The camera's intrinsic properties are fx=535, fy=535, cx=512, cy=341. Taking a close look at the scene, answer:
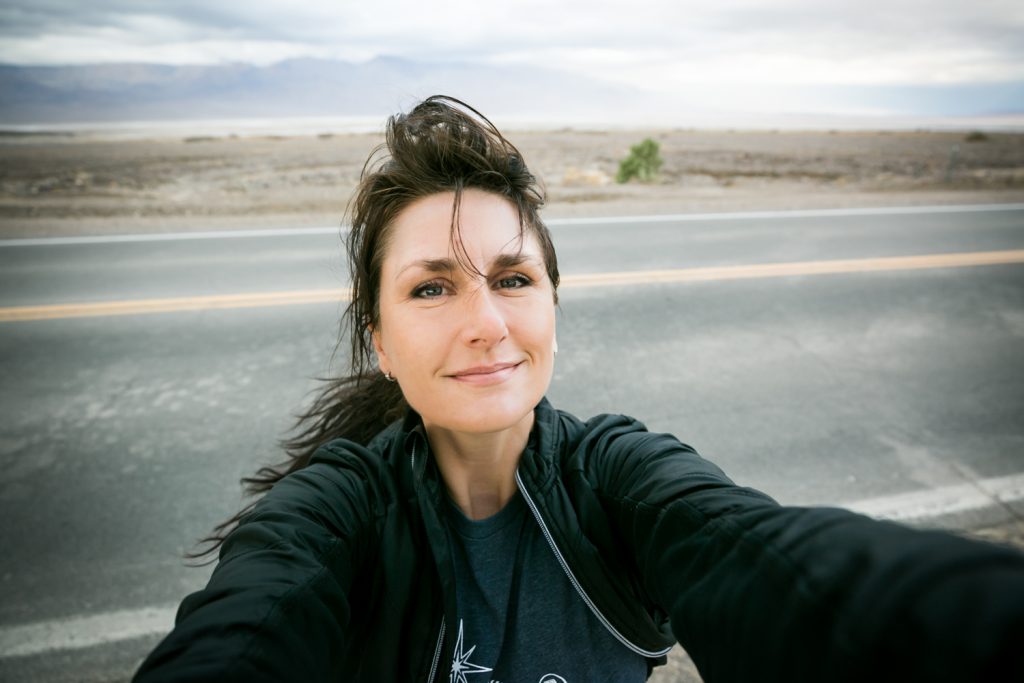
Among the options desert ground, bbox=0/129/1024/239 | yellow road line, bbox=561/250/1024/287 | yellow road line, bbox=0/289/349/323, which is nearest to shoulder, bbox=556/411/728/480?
yellow road line, bbox=0/289/349/323

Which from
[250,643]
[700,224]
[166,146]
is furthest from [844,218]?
[166,146]

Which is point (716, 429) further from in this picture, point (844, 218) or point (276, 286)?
point (844, 218)

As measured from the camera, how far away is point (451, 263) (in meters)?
1.37

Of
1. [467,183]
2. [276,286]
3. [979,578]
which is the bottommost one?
[276,286]

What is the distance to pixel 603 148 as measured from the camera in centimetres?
2745

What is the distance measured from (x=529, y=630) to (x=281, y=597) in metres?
0.58

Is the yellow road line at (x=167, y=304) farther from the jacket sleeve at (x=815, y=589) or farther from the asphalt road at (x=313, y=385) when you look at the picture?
the jacket sleeve at (x=815, y=589)

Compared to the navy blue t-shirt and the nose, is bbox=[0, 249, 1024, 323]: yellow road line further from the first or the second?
the navy blue t-shirt

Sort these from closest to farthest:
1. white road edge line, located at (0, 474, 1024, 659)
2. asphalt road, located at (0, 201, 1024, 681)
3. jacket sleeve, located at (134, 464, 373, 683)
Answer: jacket sleeve, located at (134, 464, 373, 683), white road edge line, located at (0, 474, 1024, 659), asphalt road, located at (0, 201, 1024, 681)

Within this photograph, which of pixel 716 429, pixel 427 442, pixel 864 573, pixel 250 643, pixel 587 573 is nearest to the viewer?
pixel 864 573

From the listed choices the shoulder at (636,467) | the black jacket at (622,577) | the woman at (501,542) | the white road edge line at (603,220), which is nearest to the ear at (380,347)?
the woman at (501,542)

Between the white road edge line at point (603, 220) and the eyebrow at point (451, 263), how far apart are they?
670 cm

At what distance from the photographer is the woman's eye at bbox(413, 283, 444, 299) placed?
55.7 inches

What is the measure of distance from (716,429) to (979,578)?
10.3ft
